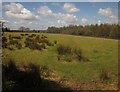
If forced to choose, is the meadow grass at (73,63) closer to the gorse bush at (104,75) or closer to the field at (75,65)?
the field at (75,65)

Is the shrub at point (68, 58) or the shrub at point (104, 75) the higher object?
the shrub at point (68, 58)

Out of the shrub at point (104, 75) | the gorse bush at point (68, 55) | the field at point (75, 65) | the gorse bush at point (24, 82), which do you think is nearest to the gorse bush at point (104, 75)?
the shrub at point (104, 75)

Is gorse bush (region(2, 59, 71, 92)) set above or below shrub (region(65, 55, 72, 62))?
below

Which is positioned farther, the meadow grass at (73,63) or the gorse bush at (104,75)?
the meadow grass at (73,63)

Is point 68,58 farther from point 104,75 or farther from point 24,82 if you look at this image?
point 24,82

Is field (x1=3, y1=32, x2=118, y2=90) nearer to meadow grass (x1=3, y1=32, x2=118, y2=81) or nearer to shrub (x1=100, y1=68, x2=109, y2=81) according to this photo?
meadow grass (x1=3, y1=32, x2=118, y2=81)

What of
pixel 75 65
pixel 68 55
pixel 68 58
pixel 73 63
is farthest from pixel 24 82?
pixel 68 55

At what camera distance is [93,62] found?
1462 cm

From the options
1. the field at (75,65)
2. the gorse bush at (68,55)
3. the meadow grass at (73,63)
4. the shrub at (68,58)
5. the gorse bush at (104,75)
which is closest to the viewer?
the field at (75,65)

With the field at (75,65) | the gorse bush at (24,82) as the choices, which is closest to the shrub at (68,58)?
the field at (75,65)

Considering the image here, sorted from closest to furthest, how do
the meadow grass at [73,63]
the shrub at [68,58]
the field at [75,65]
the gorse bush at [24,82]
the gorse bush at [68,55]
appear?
the gorse bush at [24,82], the field at [75,65], the meadow grass at [73,63], the shrub at [68,58], the gorse bush at [68,55]

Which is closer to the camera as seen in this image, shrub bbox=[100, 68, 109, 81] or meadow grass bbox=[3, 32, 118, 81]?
shrub bbox=[100, 68, 109, 81]

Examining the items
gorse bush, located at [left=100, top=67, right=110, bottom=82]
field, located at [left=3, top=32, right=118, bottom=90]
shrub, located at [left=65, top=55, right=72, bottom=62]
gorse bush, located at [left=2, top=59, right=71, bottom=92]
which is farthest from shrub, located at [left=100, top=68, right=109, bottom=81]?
shrub, located at [left=65, top=55, right=72, bottom=62]

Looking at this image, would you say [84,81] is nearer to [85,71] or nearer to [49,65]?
[85,71]
